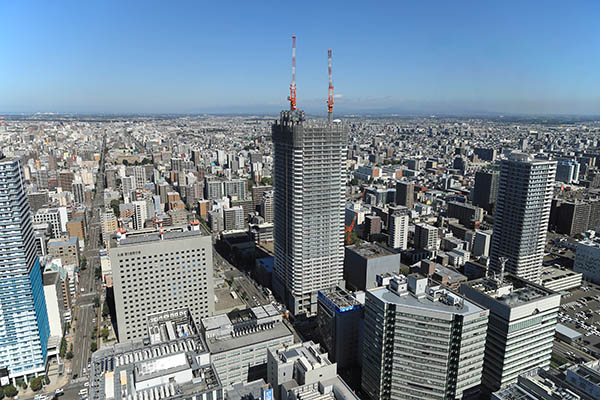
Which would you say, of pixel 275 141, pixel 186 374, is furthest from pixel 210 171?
pixel 186 374

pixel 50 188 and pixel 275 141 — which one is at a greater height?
pixel 275 141

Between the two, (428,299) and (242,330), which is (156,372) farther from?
(428,299)

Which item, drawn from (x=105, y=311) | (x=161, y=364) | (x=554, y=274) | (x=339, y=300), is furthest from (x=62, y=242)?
(x=554, y=274)

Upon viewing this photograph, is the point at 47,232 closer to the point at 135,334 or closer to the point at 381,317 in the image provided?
the point at 135,334

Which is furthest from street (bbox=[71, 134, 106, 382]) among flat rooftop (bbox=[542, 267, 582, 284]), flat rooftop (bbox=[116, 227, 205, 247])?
flat rooftop (bbox=[542, 267, 582, 284])

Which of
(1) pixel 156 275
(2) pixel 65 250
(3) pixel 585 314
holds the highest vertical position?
(1) pixel 156 275

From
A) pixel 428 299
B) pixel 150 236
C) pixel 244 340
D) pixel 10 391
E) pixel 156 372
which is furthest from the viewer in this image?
pixel 150 236
